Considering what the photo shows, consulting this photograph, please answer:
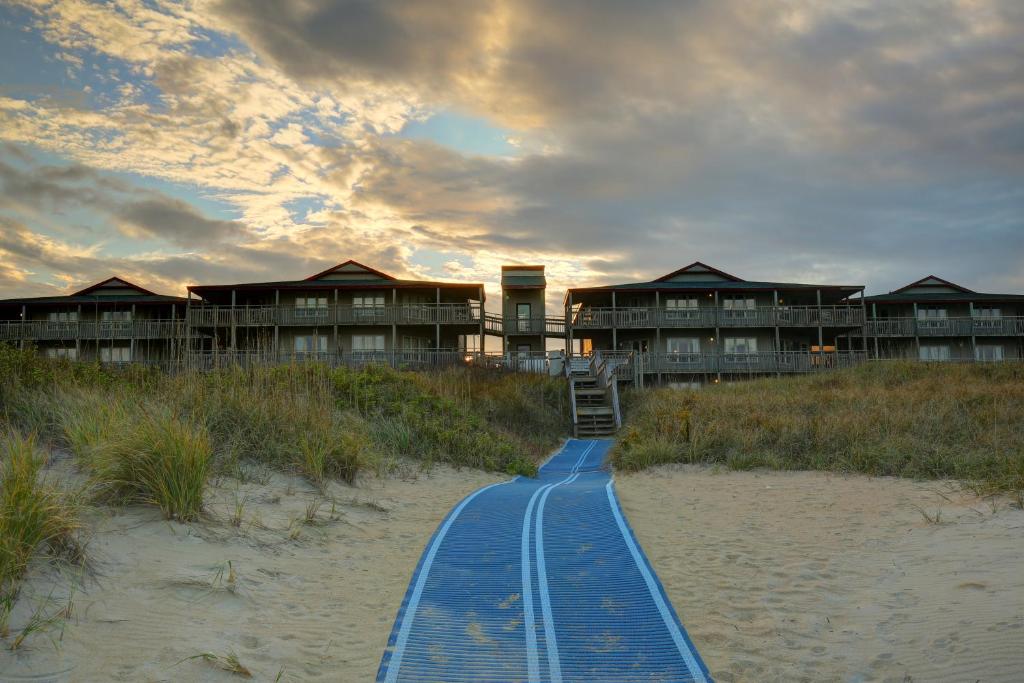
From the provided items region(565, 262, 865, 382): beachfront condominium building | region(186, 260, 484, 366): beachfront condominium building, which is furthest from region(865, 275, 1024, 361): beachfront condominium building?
region(186, 260, 484, 366): beachfront condominium building

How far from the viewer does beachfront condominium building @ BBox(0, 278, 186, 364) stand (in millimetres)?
41594

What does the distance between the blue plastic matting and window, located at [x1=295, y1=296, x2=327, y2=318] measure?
1288 inches

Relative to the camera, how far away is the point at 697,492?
480 inches

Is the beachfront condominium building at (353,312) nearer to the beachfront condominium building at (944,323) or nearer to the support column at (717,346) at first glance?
the support column at (717,346)

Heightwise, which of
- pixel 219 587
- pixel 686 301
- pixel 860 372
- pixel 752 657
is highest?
pixel 686 301

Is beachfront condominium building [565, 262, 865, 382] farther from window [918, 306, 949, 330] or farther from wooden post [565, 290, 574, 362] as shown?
window [918, 306, 949, 330]

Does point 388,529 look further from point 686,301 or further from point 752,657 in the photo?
point 686,301

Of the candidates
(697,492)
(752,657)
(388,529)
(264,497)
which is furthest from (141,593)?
(697,492)

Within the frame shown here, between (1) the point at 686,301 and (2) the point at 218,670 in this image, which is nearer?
(2) the point at 218,670

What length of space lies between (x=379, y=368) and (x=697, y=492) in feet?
32.5

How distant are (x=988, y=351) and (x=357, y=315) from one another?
1526 inches

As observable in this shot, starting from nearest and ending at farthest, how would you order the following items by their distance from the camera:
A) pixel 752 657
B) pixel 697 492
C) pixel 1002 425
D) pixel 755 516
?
pixel 752 657
pixel 755 516
pixel 697 492
pixel 1002 425

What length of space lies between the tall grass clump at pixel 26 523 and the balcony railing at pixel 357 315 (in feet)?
112

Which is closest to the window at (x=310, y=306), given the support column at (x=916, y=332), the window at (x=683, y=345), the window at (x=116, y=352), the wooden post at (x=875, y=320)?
the window at (x=116, y=352)
